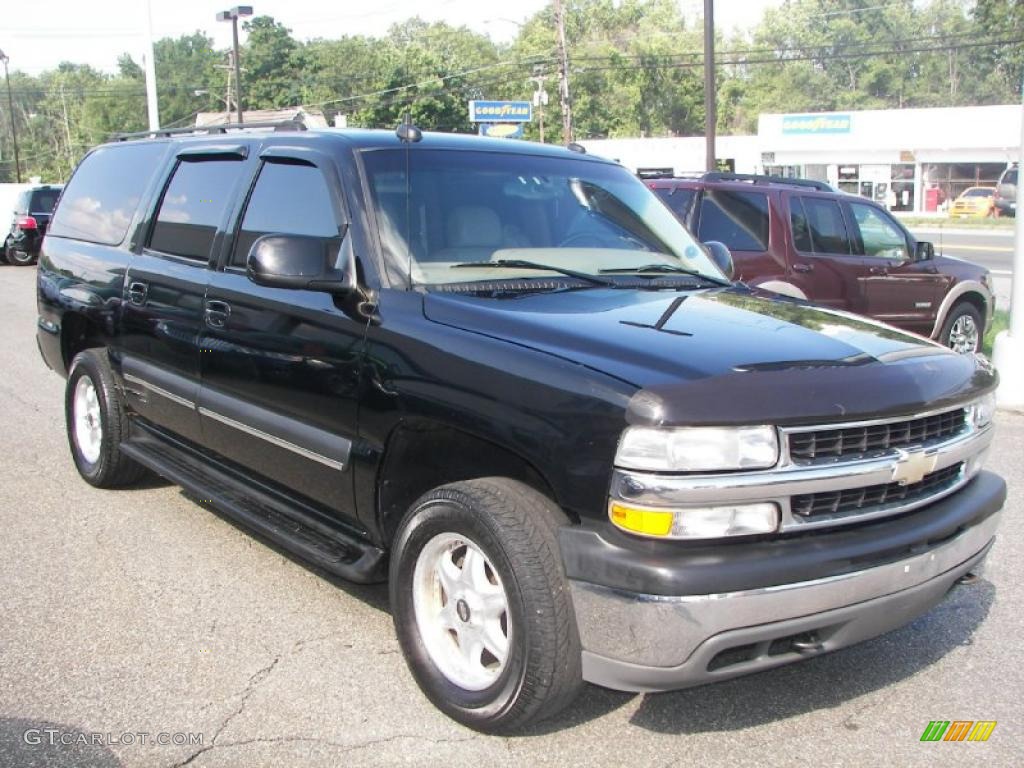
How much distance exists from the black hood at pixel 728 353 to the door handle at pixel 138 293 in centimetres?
224

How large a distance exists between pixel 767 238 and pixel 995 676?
637cm

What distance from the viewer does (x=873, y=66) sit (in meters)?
93.8

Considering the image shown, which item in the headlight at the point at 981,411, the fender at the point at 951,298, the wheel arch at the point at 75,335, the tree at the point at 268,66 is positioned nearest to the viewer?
the headlight at the point at 981,411

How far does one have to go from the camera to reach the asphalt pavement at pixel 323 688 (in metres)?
3.25

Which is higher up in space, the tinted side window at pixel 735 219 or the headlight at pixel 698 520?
the tinted side window at pixel 735 219

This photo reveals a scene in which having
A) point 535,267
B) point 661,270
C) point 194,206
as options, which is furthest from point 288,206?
point 661,270

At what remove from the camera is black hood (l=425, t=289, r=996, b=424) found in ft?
9.47

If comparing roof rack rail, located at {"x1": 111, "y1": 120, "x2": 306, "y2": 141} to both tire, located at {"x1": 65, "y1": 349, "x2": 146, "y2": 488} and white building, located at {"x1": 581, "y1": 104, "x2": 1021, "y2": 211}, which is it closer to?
tire, located at {"x1": 65, "y1": 349, "x2": 146, "y2": 488}

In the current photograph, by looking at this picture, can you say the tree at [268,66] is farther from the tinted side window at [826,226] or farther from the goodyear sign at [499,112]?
the tinted side window at [826,226]

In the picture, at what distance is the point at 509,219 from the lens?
424cm

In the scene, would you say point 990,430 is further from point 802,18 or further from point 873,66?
point 802,18

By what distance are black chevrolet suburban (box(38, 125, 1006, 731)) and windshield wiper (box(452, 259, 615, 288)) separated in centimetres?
1

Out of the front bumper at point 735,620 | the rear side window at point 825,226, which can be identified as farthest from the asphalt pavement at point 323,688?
the rear side window at point 825,226

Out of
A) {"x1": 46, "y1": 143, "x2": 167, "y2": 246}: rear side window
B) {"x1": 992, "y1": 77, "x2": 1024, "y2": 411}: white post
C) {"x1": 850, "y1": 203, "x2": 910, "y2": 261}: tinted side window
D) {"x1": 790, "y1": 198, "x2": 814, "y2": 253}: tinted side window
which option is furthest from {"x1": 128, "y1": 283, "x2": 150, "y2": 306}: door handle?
{"x1": 850, "y1": 203, "x2": 910, "y2": 261}: tinted side window
